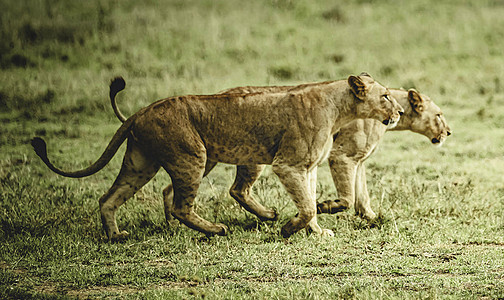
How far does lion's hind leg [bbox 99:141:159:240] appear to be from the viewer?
678 centimetres

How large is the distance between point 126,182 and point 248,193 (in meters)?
1.23

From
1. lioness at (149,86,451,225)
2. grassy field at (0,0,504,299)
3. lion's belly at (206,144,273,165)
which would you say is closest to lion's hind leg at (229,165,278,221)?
lioness at (149,86,451,225)

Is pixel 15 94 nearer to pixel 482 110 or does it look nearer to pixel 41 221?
pixel 41 221

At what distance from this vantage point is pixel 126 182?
6836 millimetres

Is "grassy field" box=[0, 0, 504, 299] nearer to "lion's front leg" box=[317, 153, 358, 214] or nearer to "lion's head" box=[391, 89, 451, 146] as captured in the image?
"lion's front leg" box=[317, 153, 358, 214]

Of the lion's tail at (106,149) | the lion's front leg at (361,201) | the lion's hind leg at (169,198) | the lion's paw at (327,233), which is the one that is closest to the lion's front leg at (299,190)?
the lion's paw at (327,233)

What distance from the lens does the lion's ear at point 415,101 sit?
25.4ft

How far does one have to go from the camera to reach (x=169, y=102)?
22.1 feet

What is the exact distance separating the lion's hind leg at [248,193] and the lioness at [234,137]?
1.90ft

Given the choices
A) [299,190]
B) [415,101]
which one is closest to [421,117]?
[415,101]

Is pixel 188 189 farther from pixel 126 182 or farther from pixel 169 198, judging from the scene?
pixel 169 198

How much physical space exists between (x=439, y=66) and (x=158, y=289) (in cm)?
1101

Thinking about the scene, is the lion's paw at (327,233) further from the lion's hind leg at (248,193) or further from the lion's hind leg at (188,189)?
the lion's hind leg at (188,189)

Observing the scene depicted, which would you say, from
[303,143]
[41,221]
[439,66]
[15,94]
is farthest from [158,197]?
[439,66]
